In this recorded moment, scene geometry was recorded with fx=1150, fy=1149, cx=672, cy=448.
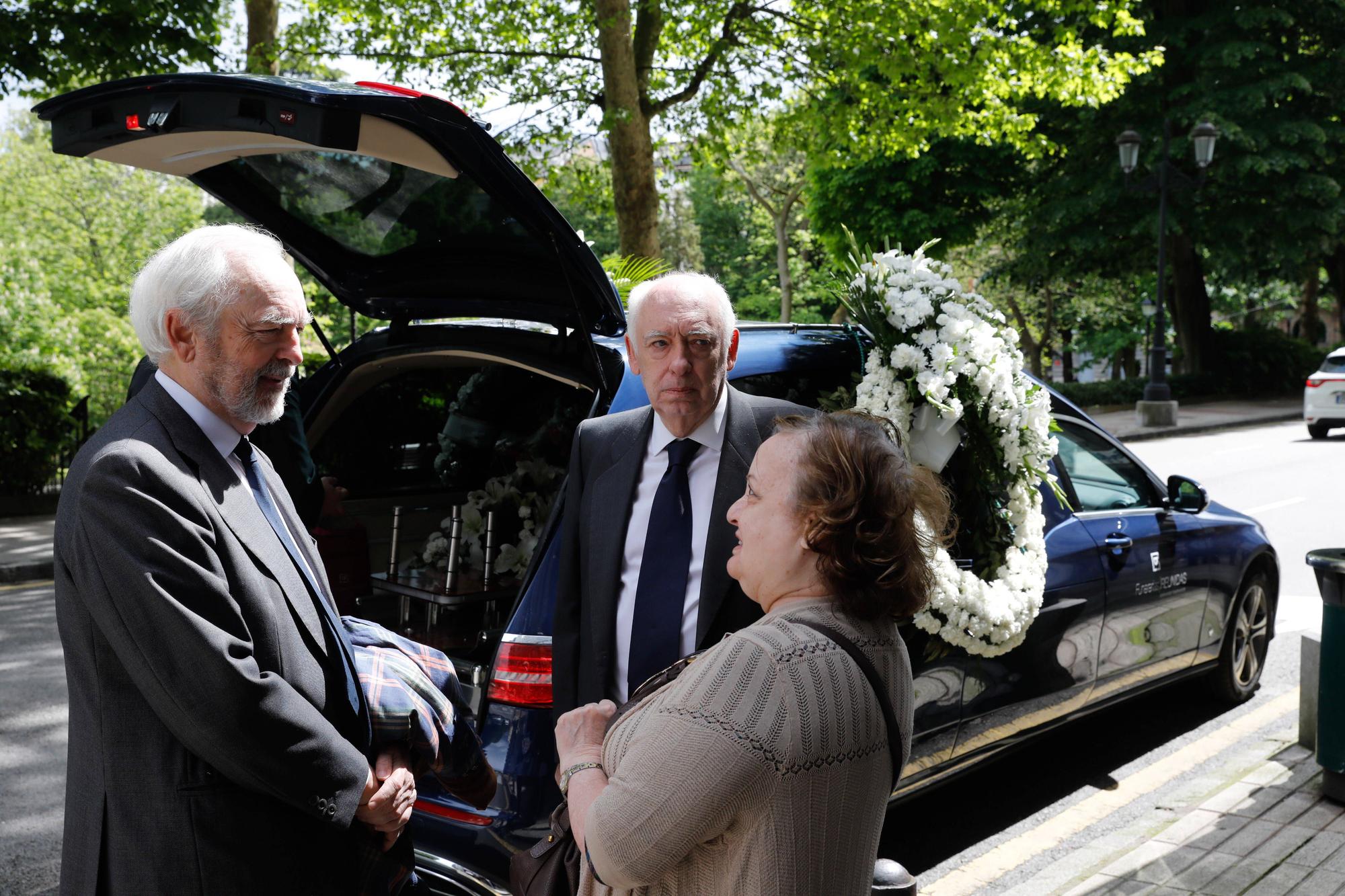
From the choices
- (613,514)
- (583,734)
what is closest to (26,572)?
(613,514)

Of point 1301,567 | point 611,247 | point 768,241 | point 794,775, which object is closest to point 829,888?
point 794,775

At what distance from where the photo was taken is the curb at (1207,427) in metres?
22.2

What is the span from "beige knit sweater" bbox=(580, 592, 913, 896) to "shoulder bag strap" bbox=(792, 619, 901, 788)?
0.05 ft

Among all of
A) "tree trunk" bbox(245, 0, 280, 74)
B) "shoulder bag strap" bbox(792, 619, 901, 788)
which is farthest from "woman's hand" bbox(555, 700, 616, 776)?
"tree trunk" bbox(245, 0, 280, 74)

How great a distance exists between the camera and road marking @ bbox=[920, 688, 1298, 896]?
4.17m

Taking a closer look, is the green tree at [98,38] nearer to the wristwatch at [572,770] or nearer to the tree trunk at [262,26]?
the tree trunk at [262,26]

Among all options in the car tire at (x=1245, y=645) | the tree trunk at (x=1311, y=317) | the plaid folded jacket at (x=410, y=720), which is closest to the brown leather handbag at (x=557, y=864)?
the plaid folded jacket at (x=410, y=720)

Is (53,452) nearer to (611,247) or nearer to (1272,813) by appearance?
(1272,813)

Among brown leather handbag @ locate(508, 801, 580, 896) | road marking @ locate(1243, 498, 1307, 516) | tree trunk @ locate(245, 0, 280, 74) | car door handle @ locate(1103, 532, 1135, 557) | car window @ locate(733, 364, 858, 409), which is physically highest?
tree trunk @ locate(245, 0, 280, 74)

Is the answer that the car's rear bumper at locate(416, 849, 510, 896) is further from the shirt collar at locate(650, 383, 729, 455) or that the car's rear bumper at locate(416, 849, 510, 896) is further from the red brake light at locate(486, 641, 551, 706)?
the shirt collar at locate(650, 383, 729, 455)

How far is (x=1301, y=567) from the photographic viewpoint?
31.6 ft

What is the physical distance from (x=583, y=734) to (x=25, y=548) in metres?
11.5

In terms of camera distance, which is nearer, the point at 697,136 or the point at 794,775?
the point at 794,775

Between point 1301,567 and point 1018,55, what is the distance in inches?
307
